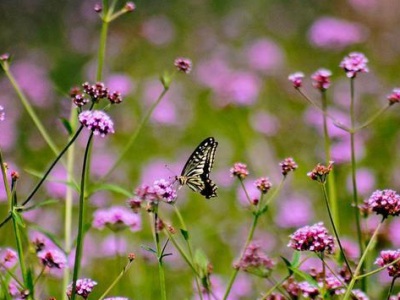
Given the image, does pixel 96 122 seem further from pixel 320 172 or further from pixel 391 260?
pixel 391 260

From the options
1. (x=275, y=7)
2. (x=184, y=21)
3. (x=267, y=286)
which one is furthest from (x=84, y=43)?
(x=267, y=286)

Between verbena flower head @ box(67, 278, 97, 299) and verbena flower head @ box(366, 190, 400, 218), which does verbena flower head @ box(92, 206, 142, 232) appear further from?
verbena flower head @ box(366, 190, 400, 218)

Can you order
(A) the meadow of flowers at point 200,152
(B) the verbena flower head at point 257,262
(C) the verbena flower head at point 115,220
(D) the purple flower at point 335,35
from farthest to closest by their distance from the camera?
(D) the purple flower at point 335,35 < (C) the verbena flower head at point 115,220 < (B) the verbena flower head at point 257,262 < (A) the meadow of flowers at point 200,152

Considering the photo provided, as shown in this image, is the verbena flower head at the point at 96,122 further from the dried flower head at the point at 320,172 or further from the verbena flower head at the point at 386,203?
the verbena flower head at the point at 386,203

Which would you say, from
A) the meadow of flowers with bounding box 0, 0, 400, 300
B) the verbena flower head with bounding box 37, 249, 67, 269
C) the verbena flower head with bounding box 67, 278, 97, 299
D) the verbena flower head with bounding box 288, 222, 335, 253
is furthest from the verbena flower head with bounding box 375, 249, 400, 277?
the verbena flower head with bounding box 37, 249, 67, 269

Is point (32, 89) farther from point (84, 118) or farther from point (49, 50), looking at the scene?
point (84, 118)

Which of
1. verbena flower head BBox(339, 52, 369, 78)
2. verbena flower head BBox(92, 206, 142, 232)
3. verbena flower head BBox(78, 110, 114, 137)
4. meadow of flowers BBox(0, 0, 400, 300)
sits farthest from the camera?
verbena flower head BBox(92, 206, 142, 232)

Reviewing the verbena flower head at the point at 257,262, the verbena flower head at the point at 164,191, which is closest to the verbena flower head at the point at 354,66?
the verbena flower head at the point at 257,262

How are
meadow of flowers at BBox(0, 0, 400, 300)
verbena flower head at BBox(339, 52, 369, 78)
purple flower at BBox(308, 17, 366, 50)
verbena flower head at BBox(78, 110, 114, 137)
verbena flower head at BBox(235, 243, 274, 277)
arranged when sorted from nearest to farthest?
verbena flower head at BBox(78, 110, 114, 137) < meadow of flowers at BBox(0, 0, 400, 300) < verbena flower head at BBox(235, 243, 274, 277) < verbena flower head at BBox(339, 52, 369, 78) < purple flower at BBox(308, 17, 366, 50)
